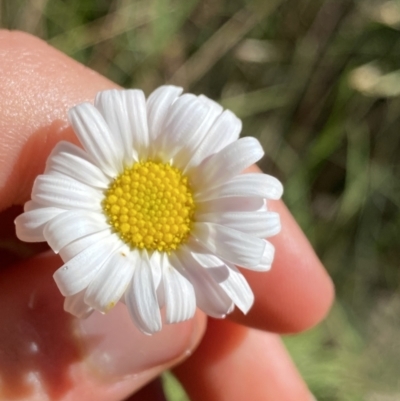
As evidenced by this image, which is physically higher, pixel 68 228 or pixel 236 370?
pixel 68 228

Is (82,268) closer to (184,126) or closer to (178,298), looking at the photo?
(178,298)

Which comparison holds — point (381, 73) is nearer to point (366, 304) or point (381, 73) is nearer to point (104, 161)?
point (366, 304)

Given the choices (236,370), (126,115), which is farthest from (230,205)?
(236,370)

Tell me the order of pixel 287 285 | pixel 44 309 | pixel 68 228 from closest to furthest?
pixel 68 228 → pixel 44 309 → pixel 287 285

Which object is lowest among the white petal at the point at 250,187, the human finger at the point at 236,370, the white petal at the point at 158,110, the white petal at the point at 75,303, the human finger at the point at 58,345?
the human finger at the point at 236,370

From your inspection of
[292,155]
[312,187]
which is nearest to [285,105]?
[292,155]

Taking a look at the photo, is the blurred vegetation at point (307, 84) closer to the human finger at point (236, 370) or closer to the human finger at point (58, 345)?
the human finger at point (236, 370)

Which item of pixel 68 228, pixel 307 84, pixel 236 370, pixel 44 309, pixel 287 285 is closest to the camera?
pixel 68 228

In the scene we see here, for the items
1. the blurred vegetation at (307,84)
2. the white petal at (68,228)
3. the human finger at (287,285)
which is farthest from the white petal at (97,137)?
the blurred vegetation at (307,84)
